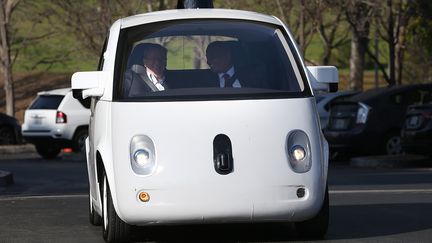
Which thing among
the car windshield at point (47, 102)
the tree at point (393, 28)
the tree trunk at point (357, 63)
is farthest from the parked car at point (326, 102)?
the tree trunk at point (357, 63)

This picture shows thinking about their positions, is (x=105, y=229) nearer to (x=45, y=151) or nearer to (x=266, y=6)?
(x=45, y=151)

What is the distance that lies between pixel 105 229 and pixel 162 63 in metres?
1.38

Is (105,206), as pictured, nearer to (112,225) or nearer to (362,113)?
(112,225)

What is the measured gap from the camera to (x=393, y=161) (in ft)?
70.1

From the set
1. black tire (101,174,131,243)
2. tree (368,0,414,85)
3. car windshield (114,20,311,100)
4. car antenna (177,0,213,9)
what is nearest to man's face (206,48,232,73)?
car windshield (114,20,311,100)

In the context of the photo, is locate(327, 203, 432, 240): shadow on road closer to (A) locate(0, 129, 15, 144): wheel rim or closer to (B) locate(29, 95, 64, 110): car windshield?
(B) locate(29, 95, 64, 110): car windshield

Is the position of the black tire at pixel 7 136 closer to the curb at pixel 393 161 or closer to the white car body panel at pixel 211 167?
the curb at pixel 393 161

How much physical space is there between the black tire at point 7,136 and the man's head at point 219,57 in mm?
22260

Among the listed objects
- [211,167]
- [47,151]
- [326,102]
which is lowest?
[47,151]

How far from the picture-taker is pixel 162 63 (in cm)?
923

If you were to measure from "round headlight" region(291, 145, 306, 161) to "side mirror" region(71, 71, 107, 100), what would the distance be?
60.5 inches

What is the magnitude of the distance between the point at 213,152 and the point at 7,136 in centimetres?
2338

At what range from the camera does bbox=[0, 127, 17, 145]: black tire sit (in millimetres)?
30891

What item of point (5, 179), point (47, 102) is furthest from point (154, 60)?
point (47, 102)
